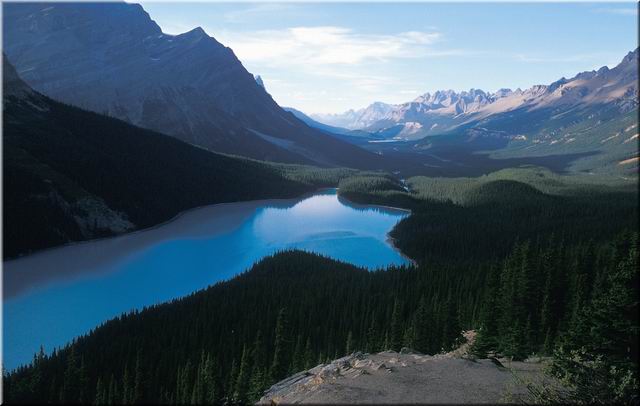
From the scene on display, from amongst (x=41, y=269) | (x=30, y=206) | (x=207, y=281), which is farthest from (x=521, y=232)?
(x=30, y=206)

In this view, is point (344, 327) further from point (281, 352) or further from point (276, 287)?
point (276, 287)

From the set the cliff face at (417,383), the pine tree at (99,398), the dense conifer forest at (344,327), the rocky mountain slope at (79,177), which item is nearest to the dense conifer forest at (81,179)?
the rocky mountain slope at (79,177)

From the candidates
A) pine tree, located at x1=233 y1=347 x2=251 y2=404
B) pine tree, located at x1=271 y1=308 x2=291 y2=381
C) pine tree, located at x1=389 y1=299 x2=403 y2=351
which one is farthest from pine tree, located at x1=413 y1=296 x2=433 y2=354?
pine tree, located at x1=233 y1=347 x2=251 y2=404

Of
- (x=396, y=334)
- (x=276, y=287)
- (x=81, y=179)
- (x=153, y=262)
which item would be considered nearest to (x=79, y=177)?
(x=81, y=179)

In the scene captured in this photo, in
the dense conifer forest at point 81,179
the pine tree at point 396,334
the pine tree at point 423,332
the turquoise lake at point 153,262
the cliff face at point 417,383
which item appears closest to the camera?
the cliff face at point 417,383

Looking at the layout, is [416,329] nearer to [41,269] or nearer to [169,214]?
[41,269]

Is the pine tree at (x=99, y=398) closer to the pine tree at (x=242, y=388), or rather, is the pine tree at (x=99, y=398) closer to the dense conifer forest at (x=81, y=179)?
the pine tree at (x=242, y=388)
